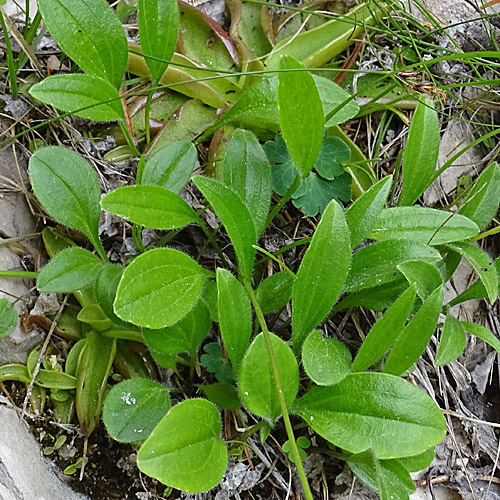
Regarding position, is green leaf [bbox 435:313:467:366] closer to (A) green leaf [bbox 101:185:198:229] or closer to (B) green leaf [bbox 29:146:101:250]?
(A) green leaf [bbox 101:185:198:229]

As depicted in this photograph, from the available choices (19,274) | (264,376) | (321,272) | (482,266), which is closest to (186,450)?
(264,376)

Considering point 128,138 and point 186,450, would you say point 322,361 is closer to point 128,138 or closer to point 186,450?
point 186,450

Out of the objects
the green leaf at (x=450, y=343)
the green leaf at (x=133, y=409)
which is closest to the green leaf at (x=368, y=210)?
the green leaf at (x=450, y=343)

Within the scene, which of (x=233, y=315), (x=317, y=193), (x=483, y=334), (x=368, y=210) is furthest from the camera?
(x=317, y=193)

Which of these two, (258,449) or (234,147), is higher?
(234,147)

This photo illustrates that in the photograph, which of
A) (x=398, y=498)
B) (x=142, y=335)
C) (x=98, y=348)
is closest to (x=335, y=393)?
(x=398, y=498)

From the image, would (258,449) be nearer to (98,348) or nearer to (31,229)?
(98,348)
